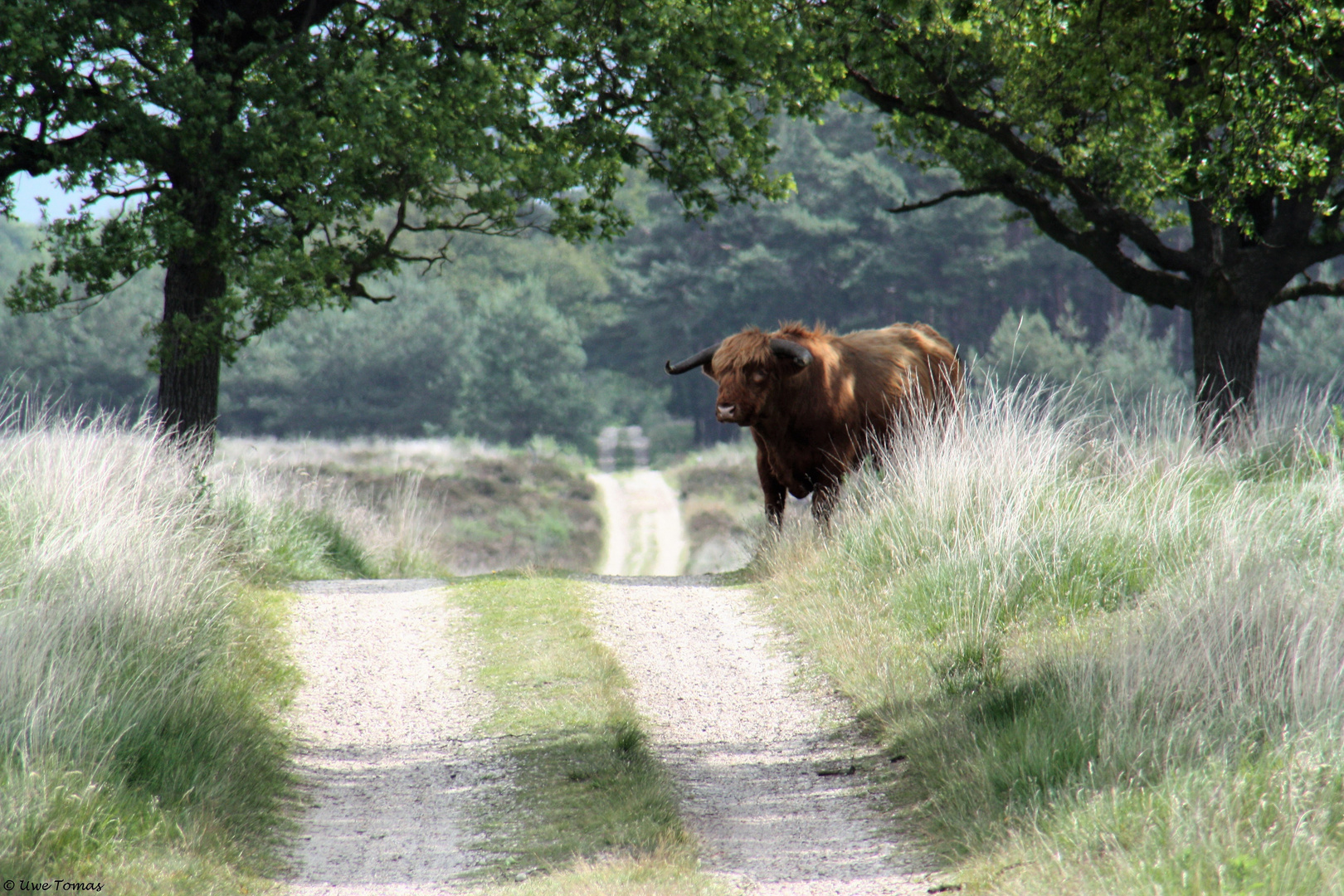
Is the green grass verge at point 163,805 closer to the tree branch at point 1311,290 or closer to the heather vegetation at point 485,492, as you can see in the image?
the tree branch at point 1311,290

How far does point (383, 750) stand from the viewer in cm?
582

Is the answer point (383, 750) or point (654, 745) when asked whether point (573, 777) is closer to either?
point (654, 745)

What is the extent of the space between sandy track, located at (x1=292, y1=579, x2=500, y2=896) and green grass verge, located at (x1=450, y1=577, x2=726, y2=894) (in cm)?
20

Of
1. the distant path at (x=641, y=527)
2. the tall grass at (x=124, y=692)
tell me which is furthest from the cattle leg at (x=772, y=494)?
the distant path at (x=641, y=527)

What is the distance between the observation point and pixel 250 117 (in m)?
10.6

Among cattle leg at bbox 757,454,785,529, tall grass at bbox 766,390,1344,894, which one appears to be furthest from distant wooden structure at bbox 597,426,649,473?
tall grass at bbox 766,390,1344,894

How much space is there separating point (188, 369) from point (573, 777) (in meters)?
8.12

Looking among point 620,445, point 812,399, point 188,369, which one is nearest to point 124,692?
point 812,399

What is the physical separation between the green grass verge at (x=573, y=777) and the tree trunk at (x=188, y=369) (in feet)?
16.0

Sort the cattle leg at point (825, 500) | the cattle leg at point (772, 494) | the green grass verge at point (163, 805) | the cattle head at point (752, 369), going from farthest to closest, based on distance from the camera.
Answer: the cattle leg at point (772, 494)
the cattle leg at point (825, 500)
the cattle head at point (752, 369)
the green grass verge at point (163, 805)

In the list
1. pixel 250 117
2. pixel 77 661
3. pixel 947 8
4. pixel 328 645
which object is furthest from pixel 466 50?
pixel 77 661

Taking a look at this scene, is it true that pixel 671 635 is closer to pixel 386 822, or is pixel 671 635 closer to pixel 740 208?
pixel 386 822

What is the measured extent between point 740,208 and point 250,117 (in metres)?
51.6

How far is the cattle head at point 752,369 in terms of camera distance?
9.48m
